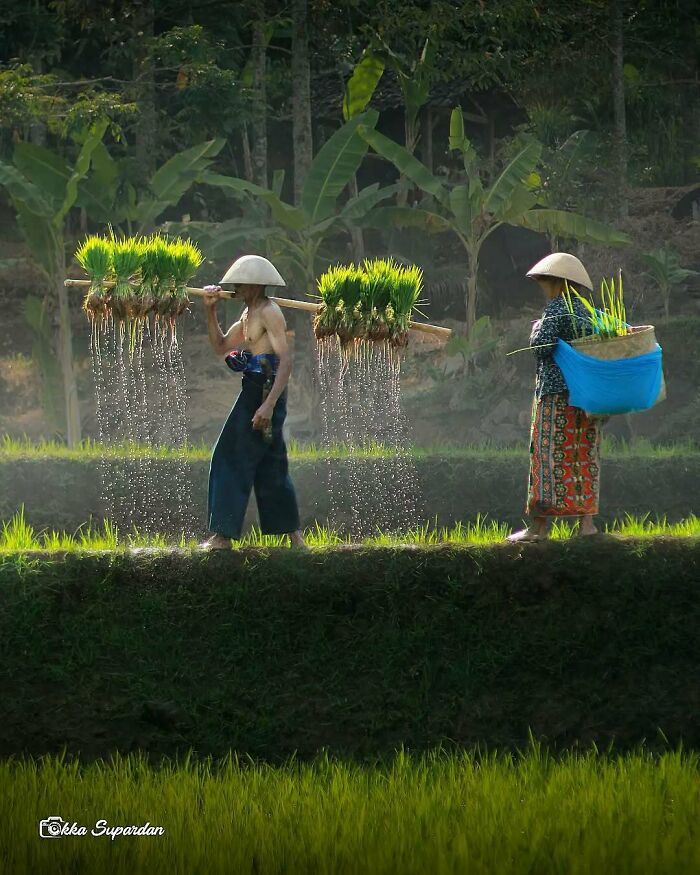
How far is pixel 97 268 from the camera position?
5.99 metres

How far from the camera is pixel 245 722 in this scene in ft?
16.8

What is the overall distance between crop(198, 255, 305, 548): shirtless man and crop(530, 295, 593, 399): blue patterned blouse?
1.05 metres

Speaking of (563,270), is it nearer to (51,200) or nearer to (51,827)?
(51,827)

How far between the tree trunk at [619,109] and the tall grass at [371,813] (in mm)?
Answer: 12378

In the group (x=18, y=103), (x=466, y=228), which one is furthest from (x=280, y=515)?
(x=18, y=103)

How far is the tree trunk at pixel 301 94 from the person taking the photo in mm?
13805

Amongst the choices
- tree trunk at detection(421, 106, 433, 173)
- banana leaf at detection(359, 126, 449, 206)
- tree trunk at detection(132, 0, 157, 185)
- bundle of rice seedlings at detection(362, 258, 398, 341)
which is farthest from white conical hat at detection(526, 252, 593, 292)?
tree trunk at detection(421, 106, 433, 173)

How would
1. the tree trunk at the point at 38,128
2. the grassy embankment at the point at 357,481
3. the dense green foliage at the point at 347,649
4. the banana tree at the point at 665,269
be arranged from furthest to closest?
1. the tree trunk at the point at 38,128
2. the banana tree at the point at 665,269
3. the grassy embankment at the point at 357,481
4. the dense green foliage at the point at 347,649

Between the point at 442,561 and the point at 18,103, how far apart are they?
31.3 feet

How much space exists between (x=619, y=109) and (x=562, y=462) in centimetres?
1154

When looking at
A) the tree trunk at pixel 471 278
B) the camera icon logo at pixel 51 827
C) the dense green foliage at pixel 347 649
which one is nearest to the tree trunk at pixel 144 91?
the tree trunk at pixel 471 278

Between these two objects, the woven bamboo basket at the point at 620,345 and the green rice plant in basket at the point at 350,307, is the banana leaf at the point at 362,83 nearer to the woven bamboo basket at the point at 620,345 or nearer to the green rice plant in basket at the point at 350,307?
the green rice plant in basket at the point at 350,307

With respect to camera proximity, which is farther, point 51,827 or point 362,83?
point 362,83

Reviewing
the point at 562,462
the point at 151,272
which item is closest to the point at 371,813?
the point at 562,462
